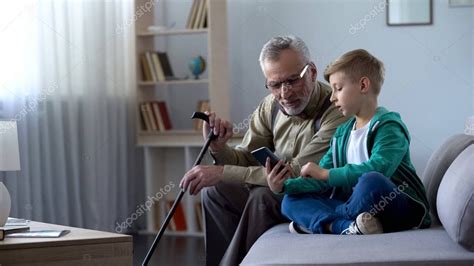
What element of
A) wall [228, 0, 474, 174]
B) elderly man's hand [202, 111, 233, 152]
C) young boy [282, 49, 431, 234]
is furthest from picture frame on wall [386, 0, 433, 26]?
young boy [282, 49, 431, 234]

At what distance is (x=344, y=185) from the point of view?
249 centimetres

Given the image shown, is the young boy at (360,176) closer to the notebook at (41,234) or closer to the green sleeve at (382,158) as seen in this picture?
the green sleeve at (382,158)

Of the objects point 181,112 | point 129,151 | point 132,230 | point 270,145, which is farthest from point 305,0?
point 270,145

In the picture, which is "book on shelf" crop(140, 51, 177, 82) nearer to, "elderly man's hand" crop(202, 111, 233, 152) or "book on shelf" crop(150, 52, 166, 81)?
"book on shelf" crop(150, 52, 166, 81)

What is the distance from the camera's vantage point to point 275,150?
10.8 ft

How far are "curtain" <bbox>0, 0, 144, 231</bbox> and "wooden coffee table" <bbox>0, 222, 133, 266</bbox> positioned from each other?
1926 millimetres

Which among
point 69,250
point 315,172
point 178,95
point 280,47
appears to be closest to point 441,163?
point 315,172

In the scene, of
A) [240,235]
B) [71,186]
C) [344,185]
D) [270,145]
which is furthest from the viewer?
[71,186]

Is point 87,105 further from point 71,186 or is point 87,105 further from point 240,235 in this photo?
point 240,235

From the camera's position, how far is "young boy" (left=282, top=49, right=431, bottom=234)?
93.5 inches

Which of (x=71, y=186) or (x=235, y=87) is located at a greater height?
(x=235, y=87)

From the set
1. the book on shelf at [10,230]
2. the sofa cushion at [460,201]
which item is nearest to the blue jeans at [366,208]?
the sofa cushion at [460,201]

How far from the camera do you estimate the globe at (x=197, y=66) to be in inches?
211

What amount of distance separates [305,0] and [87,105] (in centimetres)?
155
